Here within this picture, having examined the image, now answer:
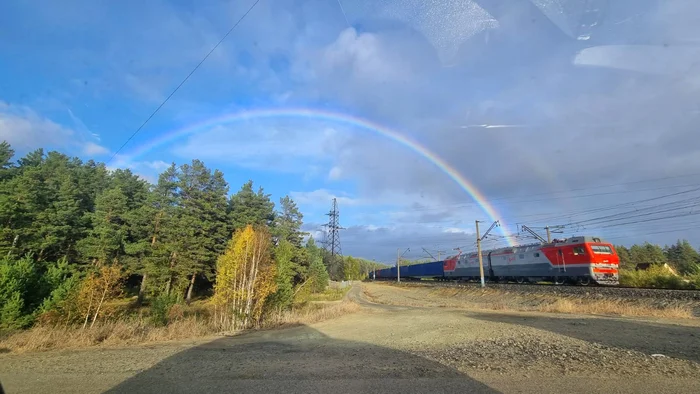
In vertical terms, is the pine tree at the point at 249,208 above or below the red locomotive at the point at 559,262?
above

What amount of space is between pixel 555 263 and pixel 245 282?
2671 cm

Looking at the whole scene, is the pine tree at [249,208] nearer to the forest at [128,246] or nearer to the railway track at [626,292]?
the forest at [128,246]

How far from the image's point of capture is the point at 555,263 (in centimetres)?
3127

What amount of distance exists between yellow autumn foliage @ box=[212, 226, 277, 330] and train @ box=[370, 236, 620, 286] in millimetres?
24259

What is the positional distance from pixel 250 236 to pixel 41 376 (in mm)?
14872

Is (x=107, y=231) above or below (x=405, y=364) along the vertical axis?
above

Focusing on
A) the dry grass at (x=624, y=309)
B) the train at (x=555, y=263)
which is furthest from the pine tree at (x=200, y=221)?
the dry grass at (x=624, y=309)

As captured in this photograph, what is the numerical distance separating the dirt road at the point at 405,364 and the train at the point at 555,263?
1792 cm

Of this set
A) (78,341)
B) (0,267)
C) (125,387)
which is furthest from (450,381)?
(0,267)

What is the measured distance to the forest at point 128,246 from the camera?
74.6 feet

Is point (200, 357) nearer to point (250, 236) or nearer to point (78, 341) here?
point (78, 341)

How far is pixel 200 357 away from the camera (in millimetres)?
8953

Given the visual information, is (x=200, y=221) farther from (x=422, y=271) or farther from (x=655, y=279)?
(x=655, y=279)

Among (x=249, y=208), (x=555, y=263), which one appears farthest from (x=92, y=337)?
(x=249, y=208)
